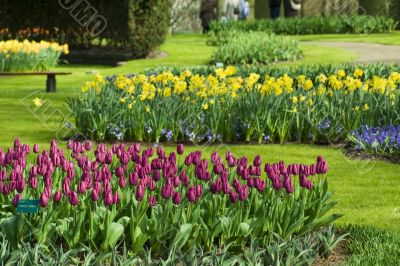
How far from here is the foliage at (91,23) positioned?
21.9 meters

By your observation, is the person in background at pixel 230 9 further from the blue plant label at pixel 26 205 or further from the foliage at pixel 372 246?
the blue plant label at pixel 26 205

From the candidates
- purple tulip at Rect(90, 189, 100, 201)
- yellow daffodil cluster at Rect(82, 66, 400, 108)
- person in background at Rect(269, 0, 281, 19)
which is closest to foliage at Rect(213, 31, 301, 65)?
yellow daffodil cluster at Rect(82, 66, 400, 108)

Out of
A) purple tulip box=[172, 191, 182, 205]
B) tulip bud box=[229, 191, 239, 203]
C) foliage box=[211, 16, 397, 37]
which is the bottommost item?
foliage box=[211, 16, 397, 37]

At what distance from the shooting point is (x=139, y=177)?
6.04 m

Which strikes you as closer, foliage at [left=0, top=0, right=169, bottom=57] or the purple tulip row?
the purple tulip row

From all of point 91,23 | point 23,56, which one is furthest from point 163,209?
point 91,23

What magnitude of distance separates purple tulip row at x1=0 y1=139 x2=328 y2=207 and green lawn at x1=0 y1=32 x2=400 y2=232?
4.72 ft

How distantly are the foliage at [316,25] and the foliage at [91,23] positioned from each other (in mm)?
5133

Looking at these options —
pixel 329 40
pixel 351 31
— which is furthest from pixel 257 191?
pixel 351 31

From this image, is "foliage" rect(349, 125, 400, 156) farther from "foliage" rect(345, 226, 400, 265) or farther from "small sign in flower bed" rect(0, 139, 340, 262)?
"small sign in flower bed" rect(0, 139, 340, 262)

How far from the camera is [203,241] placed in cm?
593

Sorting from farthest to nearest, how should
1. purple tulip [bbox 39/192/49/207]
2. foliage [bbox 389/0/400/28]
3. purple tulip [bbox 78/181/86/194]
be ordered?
foliage [bbox 389/0/400/28] < purple tulip [bbox 78/181/86/194] < purple tulip [bbox 39/192/49/207]

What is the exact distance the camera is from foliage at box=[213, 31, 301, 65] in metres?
19.7

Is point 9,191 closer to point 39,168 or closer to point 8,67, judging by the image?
point 39,168
